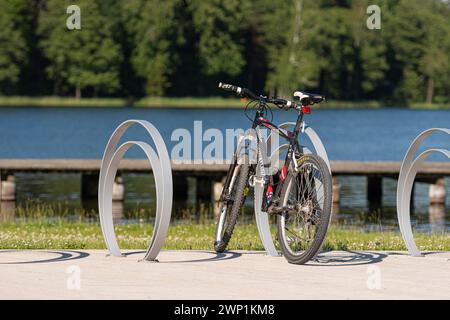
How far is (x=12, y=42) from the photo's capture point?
99562 millimetres

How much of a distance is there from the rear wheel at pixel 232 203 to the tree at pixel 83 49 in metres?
91.6

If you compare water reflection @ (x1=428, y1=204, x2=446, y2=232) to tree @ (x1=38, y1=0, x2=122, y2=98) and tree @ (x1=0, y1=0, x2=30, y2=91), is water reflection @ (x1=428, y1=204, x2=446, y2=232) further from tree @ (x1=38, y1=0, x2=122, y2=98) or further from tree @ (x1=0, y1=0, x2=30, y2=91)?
tree @ (x1=38, y1=0, x2=122, y2=98)

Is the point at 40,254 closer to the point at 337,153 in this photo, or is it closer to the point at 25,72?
the point at 337,153

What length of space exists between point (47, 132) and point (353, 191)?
3553 cm

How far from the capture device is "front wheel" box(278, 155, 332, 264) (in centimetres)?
794

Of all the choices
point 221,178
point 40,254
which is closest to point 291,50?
point 221,178

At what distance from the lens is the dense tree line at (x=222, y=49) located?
332ft

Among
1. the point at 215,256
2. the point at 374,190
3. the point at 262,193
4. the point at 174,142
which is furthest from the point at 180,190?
the point at 174,142

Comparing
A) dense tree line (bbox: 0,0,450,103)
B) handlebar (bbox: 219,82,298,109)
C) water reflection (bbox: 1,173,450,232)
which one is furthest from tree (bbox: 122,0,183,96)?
handlebar (bbox: 219,82,298,109)

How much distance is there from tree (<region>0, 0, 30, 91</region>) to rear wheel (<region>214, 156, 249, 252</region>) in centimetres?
9059

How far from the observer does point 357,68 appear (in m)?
108

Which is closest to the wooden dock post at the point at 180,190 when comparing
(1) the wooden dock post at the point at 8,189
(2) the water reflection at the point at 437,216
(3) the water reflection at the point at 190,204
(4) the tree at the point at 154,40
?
(3) the water reflection at the point at 190,204

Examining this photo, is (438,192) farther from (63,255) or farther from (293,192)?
(63,255)

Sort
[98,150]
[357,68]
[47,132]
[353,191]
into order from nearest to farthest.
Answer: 1. [353,191]
2. [98,150]
3. [47,132]
4. [357,68]
